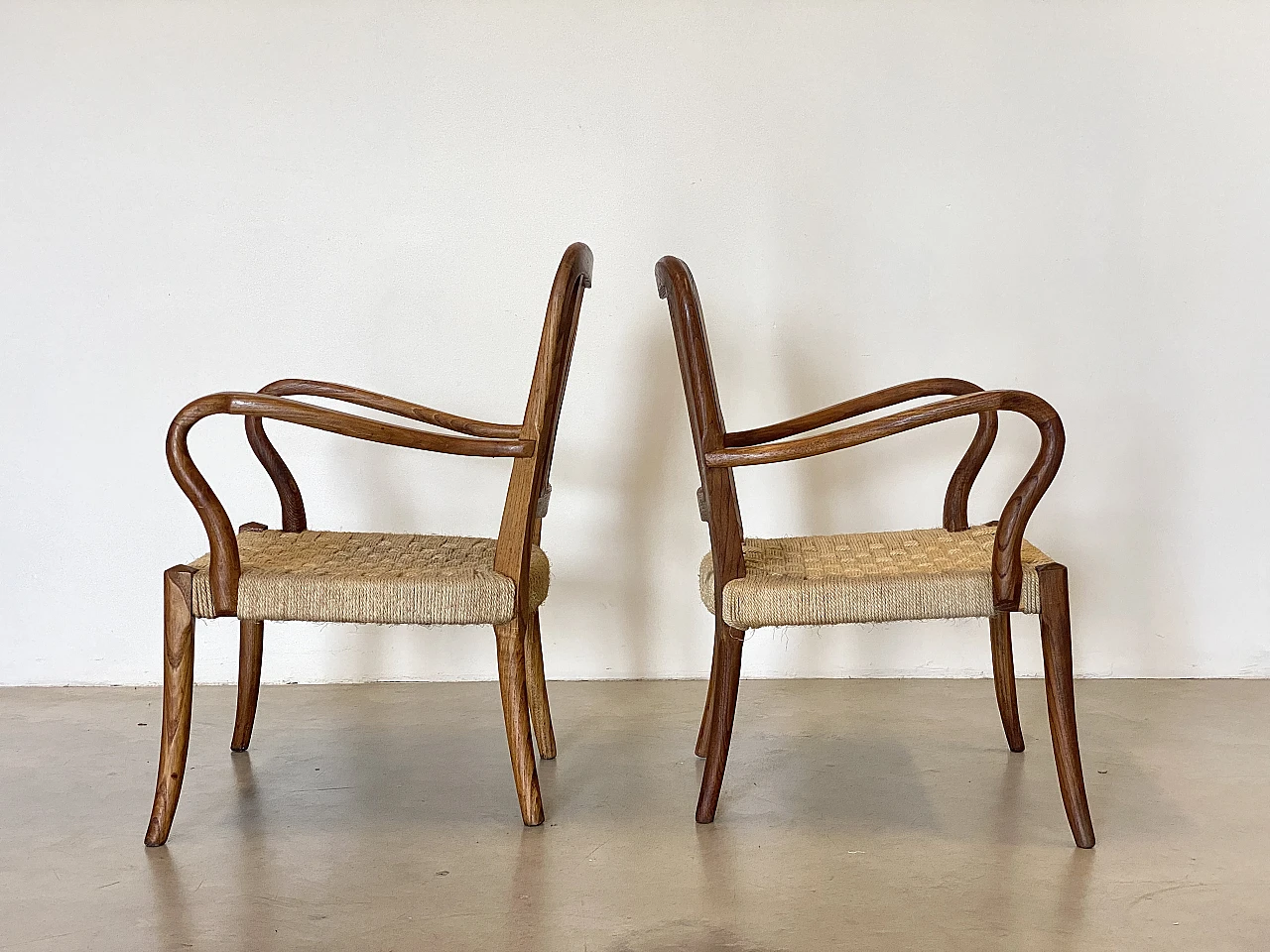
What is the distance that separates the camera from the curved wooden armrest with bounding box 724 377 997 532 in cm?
238

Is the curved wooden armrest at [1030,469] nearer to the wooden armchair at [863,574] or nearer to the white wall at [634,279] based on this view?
the wooden armchair at [863,574]

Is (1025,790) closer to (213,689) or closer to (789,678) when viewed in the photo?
(789,678)

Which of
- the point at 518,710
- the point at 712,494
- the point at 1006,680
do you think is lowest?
the point at 1006,680

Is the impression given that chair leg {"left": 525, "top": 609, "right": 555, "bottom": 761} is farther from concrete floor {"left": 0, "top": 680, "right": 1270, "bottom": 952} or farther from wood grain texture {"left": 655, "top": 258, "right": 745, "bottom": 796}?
wood grain texture {"left": 655, "top": 258, "right": 745, "bottom": 796}

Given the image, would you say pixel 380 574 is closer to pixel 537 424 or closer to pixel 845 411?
pixel 537 424

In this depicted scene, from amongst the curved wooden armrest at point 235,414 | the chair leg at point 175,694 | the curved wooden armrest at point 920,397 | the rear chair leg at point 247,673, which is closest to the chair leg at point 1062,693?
the curved wooden armrest at point 920,397

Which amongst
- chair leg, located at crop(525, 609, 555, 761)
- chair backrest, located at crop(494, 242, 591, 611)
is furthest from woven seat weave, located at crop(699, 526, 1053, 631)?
chair leg, located at crop(525, 609, 555, 761)

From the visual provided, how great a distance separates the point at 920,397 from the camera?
242 cm

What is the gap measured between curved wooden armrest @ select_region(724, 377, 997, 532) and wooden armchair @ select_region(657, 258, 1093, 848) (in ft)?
0.91

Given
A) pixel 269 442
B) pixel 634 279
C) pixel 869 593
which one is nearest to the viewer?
pixel 869 593

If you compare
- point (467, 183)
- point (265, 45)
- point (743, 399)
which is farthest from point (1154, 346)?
point (265, 45)

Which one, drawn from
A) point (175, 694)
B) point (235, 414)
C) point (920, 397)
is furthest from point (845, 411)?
point (175, 694)

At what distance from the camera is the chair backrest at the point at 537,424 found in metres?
2.05

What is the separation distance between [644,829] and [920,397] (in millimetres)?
1018
